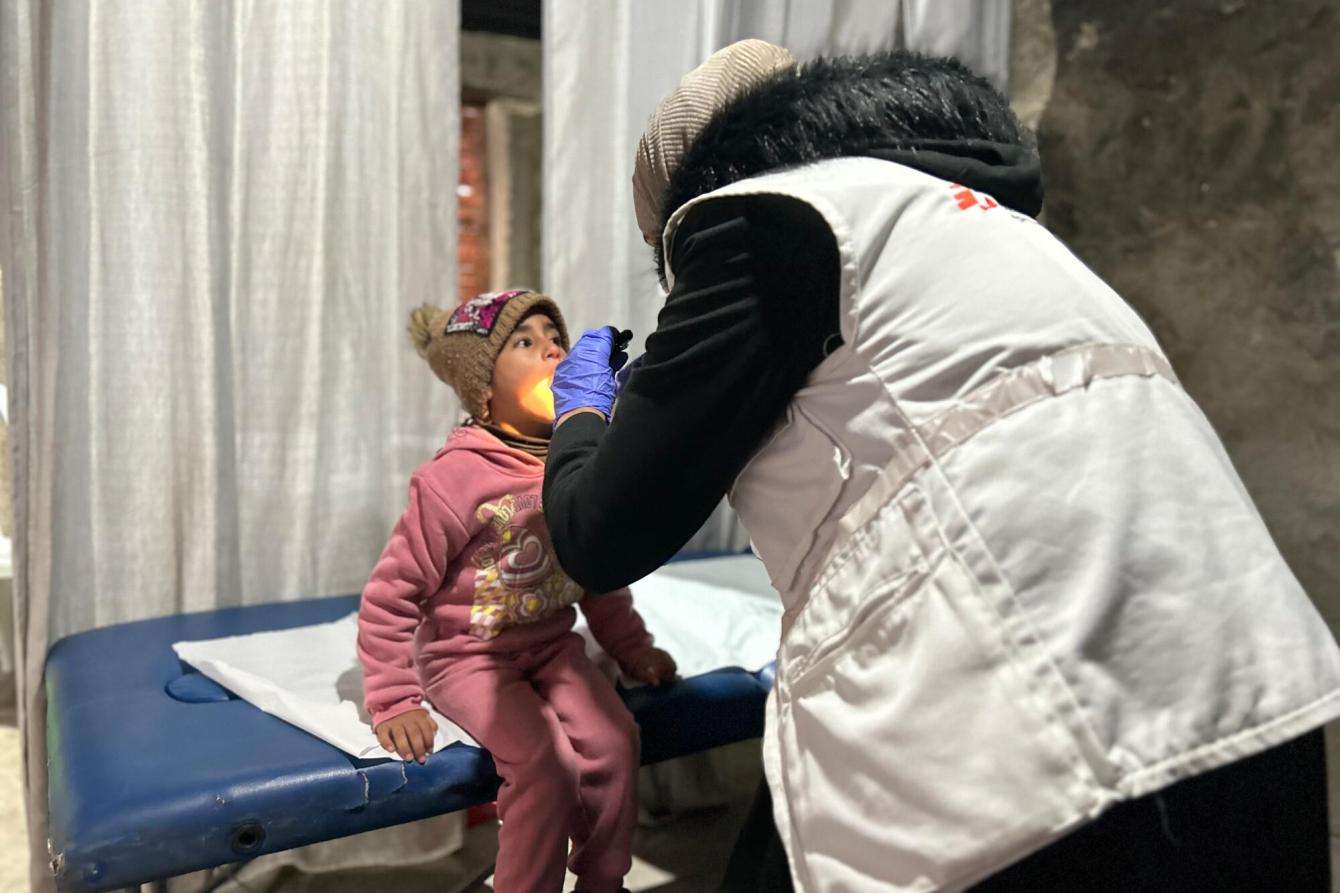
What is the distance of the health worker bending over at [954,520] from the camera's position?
70cm

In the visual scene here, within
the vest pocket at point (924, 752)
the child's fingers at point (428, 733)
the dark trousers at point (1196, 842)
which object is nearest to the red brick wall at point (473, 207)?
the child's fingers at point (428, 733)

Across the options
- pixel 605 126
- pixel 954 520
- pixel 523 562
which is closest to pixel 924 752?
pixel 954 520

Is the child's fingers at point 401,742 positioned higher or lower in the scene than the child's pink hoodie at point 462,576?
lower

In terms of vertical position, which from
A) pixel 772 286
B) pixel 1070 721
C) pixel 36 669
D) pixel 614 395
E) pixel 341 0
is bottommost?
pixel 36 669

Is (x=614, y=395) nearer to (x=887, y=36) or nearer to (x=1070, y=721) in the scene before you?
(x=1070, y=721)

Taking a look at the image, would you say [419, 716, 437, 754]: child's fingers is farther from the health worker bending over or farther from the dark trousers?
the dark trousers

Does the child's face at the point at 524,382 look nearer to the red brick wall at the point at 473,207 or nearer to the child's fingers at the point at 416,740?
the child's fingers at the point at 416,740

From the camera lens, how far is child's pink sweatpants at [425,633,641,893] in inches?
49.5

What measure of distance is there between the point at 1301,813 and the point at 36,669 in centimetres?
→ 174

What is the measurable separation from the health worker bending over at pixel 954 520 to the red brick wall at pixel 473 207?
3968mm

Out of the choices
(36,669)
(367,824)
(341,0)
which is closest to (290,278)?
(341,0)

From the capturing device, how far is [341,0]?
71.6 inches

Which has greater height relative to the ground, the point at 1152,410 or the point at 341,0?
the point at 341,0

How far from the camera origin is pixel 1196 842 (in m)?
0.73
